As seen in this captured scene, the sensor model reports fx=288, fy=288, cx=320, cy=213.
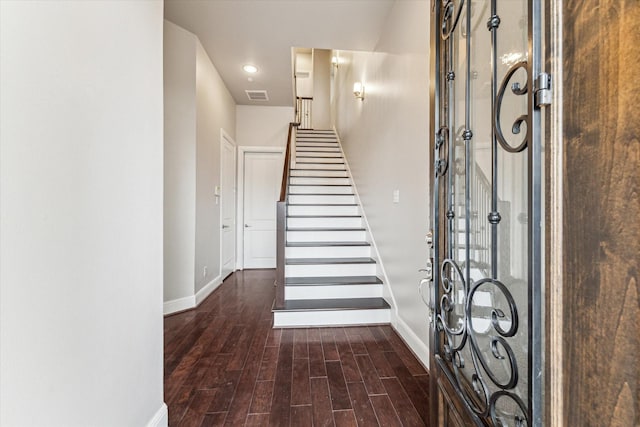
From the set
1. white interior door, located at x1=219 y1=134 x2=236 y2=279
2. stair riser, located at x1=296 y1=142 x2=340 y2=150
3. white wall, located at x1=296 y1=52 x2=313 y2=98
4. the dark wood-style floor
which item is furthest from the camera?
white wall, located at x1=296 y1=52 x2=313 y2=98

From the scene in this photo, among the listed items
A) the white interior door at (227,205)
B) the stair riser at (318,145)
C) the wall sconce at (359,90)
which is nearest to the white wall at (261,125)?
the white interior door at (227,205)

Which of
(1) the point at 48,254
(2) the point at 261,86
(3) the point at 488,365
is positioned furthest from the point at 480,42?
(2) the point at 261,86

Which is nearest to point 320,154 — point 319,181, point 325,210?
point 319,181

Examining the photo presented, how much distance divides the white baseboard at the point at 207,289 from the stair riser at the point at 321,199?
1.55m

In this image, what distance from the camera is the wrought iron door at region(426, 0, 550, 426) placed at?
653 mm

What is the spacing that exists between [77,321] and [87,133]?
0.58 metres

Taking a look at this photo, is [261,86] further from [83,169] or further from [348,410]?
[348,410]

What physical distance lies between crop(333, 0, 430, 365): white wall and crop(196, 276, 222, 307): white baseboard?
2.15 metres

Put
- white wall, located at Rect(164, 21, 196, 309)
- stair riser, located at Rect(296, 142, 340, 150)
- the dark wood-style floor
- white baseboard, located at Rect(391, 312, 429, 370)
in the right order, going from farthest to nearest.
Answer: stair riser, located at Rect(296, 142, 340, 150) → white wall, located at Rect(164, 21, 196, 309) → white baseboard, located at Rect(391, 312, 429, 370) → the dark wood-style floor

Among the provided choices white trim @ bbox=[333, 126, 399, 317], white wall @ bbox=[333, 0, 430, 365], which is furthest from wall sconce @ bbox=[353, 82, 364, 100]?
white trim @ bbox=[333, 126, 399, 317]

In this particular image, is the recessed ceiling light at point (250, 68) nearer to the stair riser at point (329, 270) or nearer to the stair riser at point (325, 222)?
the stair riser at point (325, 222)

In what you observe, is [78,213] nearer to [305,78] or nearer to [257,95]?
[257,95]

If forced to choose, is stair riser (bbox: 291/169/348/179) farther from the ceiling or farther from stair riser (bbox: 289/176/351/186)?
the ceiling

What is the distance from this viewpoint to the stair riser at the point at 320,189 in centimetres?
463
